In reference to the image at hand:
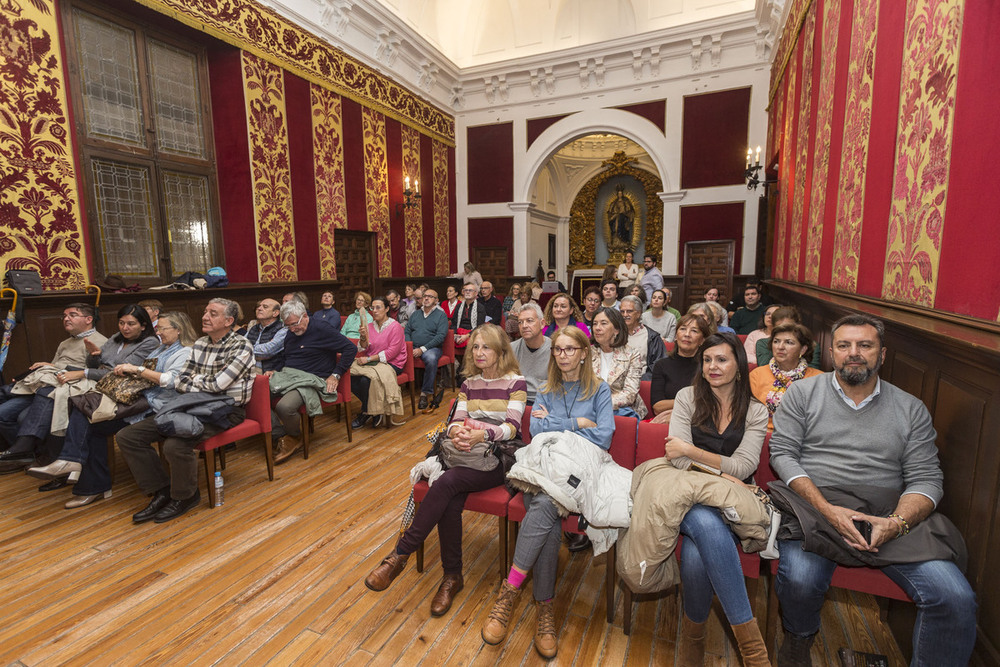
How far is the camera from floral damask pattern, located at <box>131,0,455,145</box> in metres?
5.25

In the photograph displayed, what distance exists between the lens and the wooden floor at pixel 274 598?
6.21 ft

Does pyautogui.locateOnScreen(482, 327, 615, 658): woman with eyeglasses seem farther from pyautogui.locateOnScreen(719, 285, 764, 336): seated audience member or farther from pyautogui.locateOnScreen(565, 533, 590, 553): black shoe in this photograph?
pyautogui.locateOnScreen(719, 285, 764, 336): seated audience member

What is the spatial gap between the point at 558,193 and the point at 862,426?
43.3 feet

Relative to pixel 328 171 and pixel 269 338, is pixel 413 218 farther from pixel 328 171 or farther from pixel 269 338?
pixel 269 338

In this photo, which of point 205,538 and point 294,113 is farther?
point 294,113

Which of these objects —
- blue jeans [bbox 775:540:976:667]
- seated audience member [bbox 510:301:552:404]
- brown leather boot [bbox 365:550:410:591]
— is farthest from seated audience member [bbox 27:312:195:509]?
blue jeans [bbox 775:540:976:667]

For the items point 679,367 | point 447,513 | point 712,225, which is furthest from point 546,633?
point 712,225

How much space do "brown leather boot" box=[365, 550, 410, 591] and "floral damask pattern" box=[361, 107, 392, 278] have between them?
6.69 meters

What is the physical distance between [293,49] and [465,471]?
6702mm

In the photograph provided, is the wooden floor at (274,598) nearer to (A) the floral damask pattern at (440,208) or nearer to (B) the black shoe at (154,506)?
(B) the black shoe at (154,506)

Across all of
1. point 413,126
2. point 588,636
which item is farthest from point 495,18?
point 588,636

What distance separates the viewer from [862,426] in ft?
5.85

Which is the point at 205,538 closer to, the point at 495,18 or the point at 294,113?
the point at 294,113

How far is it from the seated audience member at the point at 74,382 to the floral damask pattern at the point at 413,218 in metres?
6.03
